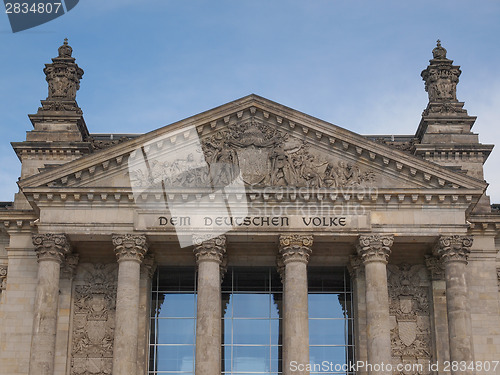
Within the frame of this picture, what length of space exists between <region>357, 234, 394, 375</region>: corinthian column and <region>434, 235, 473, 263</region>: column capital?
7.06 feet

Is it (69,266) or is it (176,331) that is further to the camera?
(176,331)

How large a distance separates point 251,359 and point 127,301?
6.40m

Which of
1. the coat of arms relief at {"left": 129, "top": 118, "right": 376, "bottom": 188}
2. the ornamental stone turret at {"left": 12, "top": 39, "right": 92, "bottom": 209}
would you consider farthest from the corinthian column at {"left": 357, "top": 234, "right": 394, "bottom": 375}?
the ornamental stone turret at {"left": 12, "top": 39, "right": 92, "bottom": 209}

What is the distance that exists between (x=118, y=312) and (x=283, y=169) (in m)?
9.01

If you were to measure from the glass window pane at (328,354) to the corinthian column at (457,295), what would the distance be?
5.18m

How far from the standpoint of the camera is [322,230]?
124ft

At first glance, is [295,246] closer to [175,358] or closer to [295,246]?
[295,246]

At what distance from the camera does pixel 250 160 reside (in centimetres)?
3869

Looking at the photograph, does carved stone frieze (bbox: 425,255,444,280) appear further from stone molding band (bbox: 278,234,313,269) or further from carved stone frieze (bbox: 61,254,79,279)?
carved stone frieze (bbox: 61,254,79,279)

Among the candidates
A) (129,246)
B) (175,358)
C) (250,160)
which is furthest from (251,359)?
(250,160)

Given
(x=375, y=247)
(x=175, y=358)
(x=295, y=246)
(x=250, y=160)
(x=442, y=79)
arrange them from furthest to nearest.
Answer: (x=442, y=79) < (x=175, y=358) < (x=250, y=160) < (x=295, y=246) < (x=375, y=247)

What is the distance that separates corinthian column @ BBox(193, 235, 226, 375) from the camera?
35.7 m

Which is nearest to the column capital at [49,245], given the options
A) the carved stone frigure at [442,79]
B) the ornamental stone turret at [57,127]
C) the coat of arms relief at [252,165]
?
the coat of arms relief at [252,165]

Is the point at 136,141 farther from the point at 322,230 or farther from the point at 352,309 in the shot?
the point at 352,309
